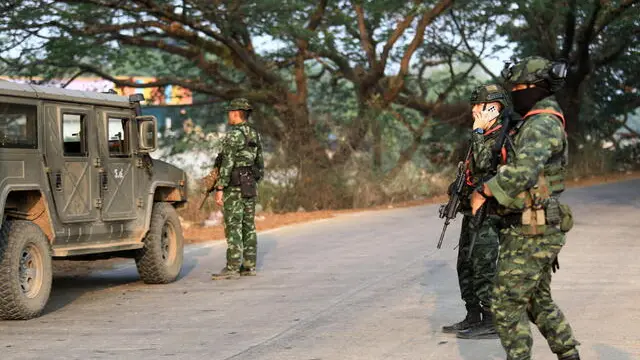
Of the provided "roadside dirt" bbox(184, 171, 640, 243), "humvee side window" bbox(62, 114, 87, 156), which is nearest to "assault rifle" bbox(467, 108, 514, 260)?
"humvee side window" bbox(62, 114, 87, 156)

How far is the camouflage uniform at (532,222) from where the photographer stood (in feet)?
19.8

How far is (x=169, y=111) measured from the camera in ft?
108

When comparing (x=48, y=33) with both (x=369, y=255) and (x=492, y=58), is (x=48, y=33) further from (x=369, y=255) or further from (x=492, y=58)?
(x=492, y=58)

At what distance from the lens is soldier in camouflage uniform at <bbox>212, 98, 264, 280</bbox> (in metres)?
12.5

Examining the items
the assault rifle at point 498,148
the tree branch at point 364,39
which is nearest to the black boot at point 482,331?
the assault rifle at point 498,148

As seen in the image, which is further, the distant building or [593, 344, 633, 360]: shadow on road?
the distant building

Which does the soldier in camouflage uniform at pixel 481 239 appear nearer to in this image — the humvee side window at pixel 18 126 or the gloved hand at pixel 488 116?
the gloved hand at pixel 488 116

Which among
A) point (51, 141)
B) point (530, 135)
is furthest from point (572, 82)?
point (530, 135)

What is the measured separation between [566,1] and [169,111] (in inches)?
482

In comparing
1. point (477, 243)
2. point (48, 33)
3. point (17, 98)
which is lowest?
point (477, 243)

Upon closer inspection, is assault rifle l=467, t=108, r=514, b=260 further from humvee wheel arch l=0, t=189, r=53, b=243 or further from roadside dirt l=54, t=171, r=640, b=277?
roadside dirt l=54, t=171, r=640, b=277

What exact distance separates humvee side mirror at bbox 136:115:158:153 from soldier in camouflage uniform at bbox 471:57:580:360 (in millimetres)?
6379

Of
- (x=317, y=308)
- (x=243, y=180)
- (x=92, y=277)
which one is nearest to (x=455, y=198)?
(x=317, y=308)

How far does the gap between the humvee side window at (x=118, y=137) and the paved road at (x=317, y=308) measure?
58.1 inches
